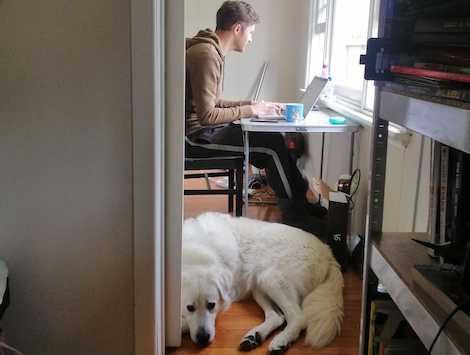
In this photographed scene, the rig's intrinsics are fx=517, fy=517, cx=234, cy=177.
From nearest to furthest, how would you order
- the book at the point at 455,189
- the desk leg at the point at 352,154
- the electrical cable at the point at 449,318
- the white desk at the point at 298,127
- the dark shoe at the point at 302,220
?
the electrical cable at the point at 449,318, the book at the point at 455,189, the white desk at the point at 298,127, the desk leg at the point at 352,154, the dark shoe at the point at 302,220

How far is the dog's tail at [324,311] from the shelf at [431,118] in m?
0.97

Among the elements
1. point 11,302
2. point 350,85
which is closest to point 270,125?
point 350,85

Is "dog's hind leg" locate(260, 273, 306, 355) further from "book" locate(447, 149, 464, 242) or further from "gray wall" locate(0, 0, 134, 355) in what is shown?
"book" locate(447, 149, 464, 242)

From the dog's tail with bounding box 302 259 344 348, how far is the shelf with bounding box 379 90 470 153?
0.97 metres

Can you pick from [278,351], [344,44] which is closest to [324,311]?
[278,351]

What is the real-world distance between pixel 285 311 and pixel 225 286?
238 mm

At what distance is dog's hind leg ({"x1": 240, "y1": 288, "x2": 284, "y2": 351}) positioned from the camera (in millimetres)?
1726

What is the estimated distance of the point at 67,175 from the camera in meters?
1.26

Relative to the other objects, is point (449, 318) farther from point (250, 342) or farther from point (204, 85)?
point (204, 85)

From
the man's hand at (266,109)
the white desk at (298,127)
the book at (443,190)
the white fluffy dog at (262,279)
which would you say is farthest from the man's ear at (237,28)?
the book at (443,190)

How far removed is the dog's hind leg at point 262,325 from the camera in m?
1.73

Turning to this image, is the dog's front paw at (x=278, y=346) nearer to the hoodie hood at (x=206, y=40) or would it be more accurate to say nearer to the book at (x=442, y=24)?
the book at (x=442, y=24)

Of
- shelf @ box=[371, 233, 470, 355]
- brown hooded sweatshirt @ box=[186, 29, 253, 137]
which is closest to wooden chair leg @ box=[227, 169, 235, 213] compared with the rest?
brown hooded sweatshirt @ box=[186, 29, 253, 137]

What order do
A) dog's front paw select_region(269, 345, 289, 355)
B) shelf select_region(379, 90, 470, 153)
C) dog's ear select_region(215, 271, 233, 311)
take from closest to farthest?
shelf select_region(379, 90, 470, 153), dog's front paw select_region(269, 345, 289, 355), dog's ear select_region(215, 271, 233, 311)
